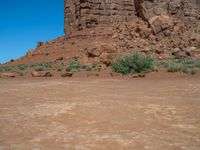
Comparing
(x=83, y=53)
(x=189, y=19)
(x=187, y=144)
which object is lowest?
(x=187, y=144)

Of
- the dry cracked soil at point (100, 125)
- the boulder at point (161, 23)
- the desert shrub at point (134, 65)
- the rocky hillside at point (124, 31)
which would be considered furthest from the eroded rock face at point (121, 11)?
the dry cracked soil at point (100, 125)

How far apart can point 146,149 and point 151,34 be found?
90.5 feet

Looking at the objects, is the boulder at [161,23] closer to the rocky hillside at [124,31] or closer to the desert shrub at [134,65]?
the rocky hillside at [124,31]

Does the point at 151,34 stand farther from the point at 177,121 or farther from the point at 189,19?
the point at 177,121

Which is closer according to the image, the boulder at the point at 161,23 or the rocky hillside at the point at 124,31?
the rocky hillside at the point at 124,31

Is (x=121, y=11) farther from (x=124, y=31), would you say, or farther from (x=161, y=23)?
(x=161, y=23)

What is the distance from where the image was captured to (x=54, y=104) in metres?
6.25

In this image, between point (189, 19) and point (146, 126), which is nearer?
point (146, 126)

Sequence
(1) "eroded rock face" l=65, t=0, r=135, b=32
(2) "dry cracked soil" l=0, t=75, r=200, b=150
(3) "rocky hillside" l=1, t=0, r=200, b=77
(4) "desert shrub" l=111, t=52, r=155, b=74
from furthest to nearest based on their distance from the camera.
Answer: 1. (1) "eroded rock face" l=65, t=0, r=135, b=32
2. (3) "rocky hillside" l=1, t=0, r=200, b=77
3. (4) "desert shrub" l=111, t=52, r=155, b=74
4. (2) "dry cracked soil" l=0, t=75, r=200, b=150

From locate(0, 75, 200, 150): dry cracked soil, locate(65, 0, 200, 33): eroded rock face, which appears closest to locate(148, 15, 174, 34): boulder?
locate(65, 0, 200, 33): eroded rock face

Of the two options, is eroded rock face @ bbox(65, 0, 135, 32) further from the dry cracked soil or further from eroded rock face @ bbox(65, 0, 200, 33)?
the dry cracked soil

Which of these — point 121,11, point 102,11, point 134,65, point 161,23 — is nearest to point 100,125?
point 134,65

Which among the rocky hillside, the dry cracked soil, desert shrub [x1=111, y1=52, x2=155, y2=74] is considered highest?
the rocky hillside

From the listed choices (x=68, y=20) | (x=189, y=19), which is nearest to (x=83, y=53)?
(x=68, y=20)
